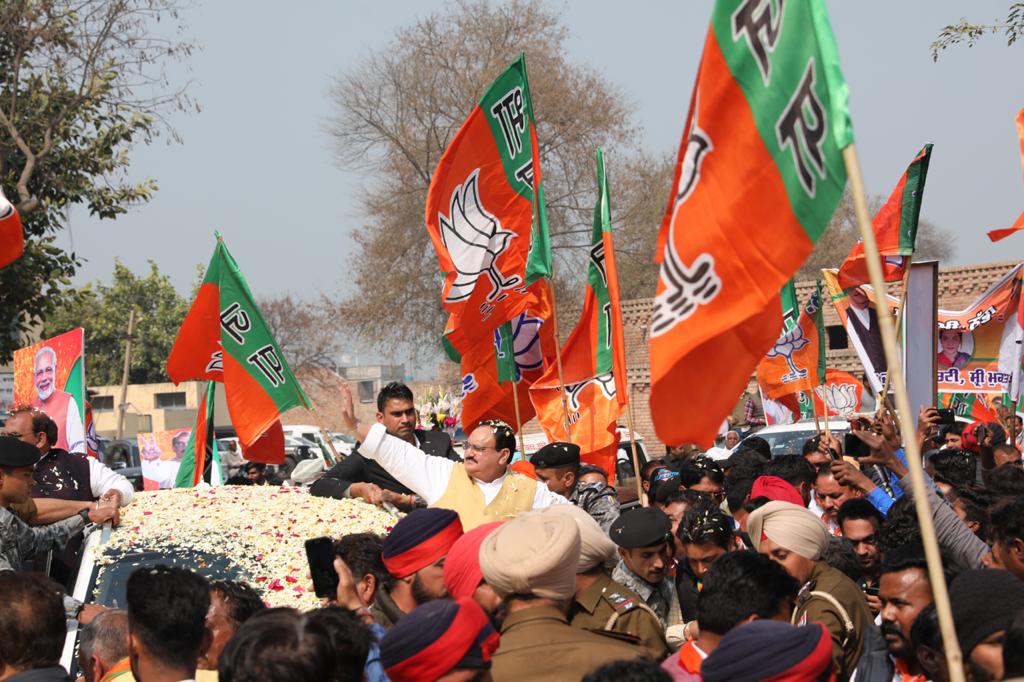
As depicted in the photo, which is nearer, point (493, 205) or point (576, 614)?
point (576, 614)

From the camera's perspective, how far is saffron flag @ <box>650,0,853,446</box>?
3.66m

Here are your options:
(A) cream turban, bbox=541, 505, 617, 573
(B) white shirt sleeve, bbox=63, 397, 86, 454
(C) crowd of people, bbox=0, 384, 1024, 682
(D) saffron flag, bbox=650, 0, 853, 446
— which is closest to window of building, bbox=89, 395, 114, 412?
(B) white shirt sleeve, bbox=63, 397, 86, 454

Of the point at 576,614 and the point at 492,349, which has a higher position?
the point at 492,349

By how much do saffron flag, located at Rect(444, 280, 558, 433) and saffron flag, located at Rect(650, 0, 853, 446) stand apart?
566cm

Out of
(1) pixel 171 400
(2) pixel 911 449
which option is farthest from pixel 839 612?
(1) pixel 171 400

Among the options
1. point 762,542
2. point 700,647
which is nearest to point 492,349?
point 762,542

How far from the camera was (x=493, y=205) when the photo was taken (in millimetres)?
9234

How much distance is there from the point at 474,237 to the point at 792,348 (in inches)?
232

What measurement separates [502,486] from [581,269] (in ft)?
104

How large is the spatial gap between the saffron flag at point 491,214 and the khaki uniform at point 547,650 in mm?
5238

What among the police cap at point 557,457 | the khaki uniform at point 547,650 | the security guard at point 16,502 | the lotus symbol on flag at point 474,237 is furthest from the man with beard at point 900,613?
the lotus symbol on flag at point 474,237

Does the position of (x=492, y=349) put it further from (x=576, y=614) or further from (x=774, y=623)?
(x=774, y=623)

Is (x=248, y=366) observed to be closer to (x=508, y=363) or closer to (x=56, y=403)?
(x=508, y=363)

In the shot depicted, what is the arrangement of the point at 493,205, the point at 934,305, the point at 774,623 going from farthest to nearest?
1. the point at 493,205
2. the point at 934,305
3. the point at 774,623
